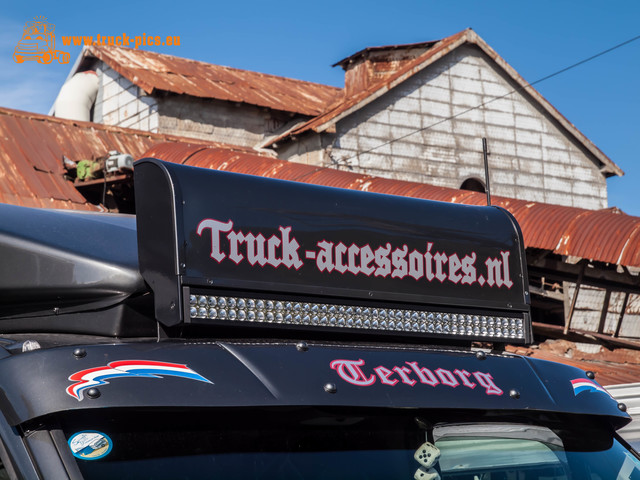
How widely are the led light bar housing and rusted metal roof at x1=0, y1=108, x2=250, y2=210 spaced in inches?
496

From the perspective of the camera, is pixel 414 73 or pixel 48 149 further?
pixel 414 73

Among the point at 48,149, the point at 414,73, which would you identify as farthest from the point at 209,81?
the point at 48,149

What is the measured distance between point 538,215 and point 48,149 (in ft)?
34.2

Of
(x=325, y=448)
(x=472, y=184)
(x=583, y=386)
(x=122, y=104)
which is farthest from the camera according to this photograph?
(x=122, y=104)

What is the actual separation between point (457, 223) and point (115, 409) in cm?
155

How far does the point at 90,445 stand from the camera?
224 cm

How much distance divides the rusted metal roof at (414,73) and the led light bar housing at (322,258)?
19.4 m

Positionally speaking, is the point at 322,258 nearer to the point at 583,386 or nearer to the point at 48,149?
the point at 583,386

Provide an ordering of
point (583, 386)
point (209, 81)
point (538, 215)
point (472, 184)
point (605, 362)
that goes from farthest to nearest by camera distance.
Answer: point (209, 81), point (472, 184), point (538, 215), point (605, 362), point (583, 386)

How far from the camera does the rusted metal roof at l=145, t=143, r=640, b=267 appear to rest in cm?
1202

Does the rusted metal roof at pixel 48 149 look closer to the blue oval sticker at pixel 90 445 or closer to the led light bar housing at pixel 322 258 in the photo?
the led light bar housing at pixel 322 258

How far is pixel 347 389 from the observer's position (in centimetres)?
263

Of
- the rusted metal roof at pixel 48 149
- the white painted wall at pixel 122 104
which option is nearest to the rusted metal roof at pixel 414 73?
the rusted metal roof at pixel 48 149

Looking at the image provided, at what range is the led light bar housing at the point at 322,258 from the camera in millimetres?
2631
